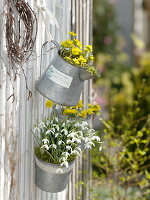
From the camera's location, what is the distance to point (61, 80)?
7.27 feet

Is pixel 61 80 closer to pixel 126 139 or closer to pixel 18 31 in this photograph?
pixel 18 31

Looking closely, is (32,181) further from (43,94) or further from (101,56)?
(101,56)

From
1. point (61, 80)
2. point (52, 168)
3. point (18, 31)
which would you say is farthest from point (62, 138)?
point (18, 31)

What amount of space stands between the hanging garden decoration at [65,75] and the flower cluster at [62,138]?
0.09 meters

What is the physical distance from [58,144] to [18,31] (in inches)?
25.0

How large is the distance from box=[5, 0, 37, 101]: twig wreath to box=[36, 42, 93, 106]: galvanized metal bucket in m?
0.14

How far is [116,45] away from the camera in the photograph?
27.4ft

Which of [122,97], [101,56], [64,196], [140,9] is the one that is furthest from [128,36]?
[64,196]

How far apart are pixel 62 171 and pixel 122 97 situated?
3498 mm

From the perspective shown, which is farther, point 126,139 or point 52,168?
point 126,139

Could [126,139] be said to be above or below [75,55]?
below

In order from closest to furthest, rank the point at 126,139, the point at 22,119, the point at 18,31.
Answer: the point at 18,31 < the point at 22,119 < the point at 126,139

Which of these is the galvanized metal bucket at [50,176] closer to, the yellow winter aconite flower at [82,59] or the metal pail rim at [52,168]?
the metal pail rim at [52,168]

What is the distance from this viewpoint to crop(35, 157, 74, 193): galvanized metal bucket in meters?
2.29
